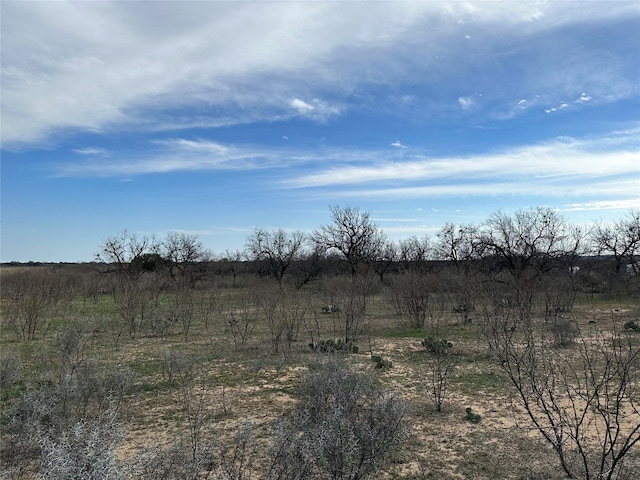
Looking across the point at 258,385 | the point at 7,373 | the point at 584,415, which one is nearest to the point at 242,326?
the point at 258,385

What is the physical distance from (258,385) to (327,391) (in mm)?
2585

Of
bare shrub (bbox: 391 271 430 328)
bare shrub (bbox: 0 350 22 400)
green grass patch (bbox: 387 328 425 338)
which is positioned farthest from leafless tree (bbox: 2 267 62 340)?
bare shrub (bbox: 391 271 430 328)

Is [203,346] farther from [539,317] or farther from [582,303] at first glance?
[582,303]

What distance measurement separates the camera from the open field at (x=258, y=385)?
15.2 feet

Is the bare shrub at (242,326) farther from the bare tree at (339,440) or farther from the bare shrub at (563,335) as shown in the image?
the bare shrub at (563,335)

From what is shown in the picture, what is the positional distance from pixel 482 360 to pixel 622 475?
5474 mm

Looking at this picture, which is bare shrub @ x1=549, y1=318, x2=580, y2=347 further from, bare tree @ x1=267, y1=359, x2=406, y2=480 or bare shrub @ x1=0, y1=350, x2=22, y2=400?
bare shrub @ x1=0, y1=350, x2=22, y2=400

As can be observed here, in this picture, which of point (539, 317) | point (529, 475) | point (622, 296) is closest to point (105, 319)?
point (529, 475)

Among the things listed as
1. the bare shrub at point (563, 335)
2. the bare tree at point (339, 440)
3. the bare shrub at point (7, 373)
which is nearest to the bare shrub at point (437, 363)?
the bare tree at point (339, 440)

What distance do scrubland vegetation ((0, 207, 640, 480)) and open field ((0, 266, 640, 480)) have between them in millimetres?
37

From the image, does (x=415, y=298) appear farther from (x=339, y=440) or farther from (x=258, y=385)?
(x=339, y=440)

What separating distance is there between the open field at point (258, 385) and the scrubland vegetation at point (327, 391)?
0.04m

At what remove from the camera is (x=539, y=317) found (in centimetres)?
1526

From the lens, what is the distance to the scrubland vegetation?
388 centimetres
